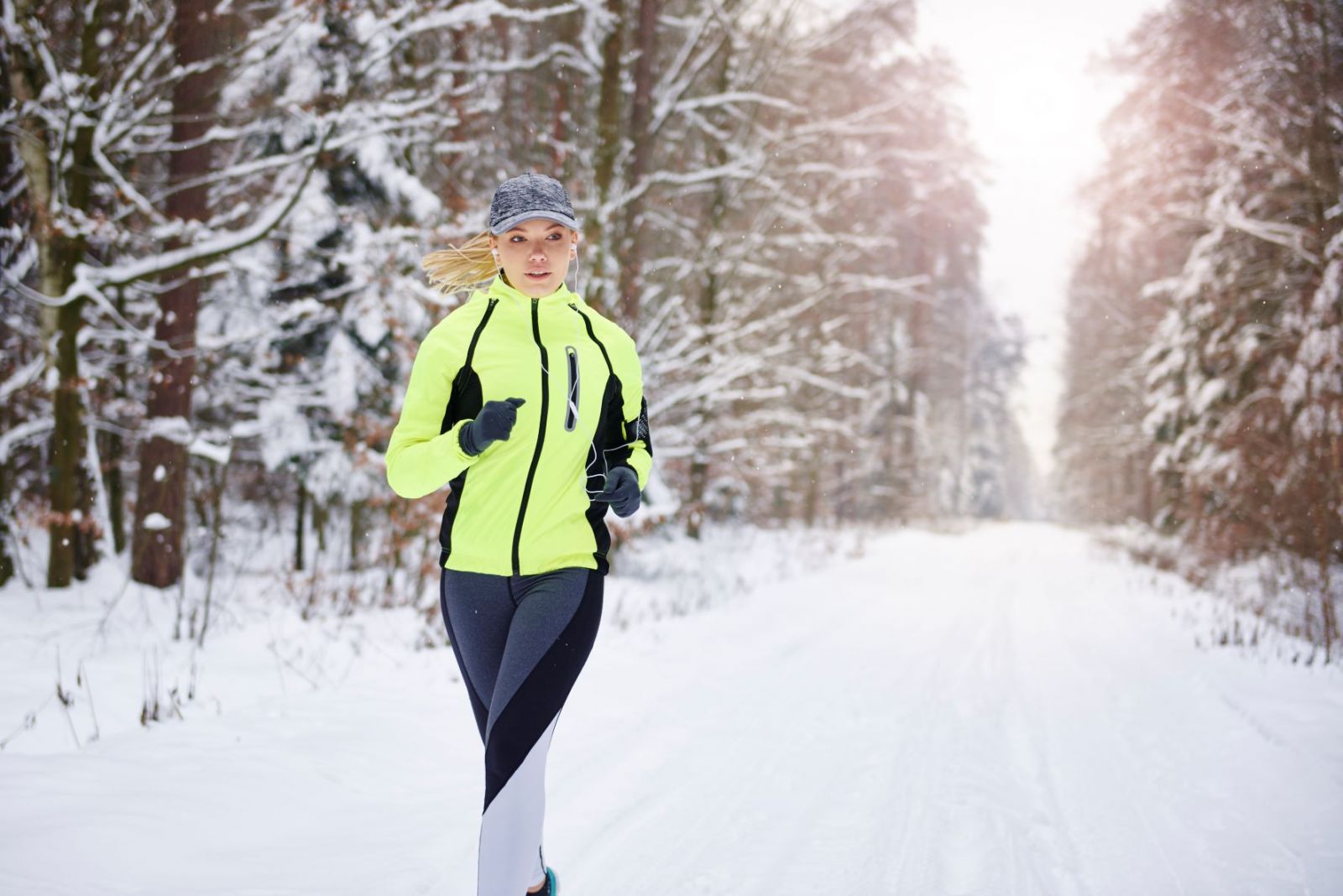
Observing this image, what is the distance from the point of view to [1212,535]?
10766 millimetres

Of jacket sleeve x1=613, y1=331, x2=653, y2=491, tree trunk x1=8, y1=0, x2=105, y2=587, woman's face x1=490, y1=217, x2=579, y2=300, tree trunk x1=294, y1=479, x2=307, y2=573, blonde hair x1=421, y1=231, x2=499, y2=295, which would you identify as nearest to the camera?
woman's face x1=490, y1=217, x2=579, y2=300

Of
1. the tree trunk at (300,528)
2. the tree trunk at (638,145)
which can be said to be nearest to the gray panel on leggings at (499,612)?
the tree trunk at (638,145)

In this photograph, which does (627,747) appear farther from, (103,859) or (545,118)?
(545,118)

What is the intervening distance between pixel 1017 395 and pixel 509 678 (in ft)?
141

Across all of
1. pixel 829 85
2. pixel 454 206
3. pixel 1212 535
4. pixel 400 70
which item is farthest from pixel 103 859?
pixel 829 85

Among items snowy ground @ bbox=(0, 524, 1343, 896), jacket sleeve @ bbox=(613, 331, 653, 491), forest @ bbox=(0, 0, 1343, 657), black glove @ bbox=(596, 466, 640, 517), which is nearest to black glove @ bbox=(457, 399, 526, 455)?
black glove @ bbox=(596, 466, 640, 517)

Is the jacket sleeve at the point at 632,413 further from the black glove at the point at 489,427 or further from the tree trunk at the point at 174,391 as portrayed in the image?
the tree trunk at the point at 174,391

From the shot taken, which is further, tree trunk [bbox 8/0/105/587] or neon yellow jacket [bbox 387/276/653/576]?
tree trunk [bbox 8/0/105/587]

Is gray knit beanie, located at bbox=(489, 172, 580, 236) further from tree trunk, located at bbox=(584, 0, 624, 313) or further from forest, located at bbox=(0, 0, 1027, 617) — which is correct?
tree trunk, located at bbox=(584, 0, 624, 313)

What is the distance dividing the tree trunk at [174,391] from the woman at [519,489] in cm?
758

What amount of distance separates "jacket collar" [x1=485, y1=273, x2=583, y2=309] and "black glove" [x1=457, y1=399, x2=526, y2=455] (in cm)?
38

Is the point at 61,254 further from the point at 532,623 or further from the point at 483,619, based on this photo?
the point at 532,623

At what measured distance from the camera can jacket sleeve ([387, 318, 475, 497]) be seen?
206cm

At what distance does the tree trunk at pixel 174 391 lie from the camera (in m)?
8.47
